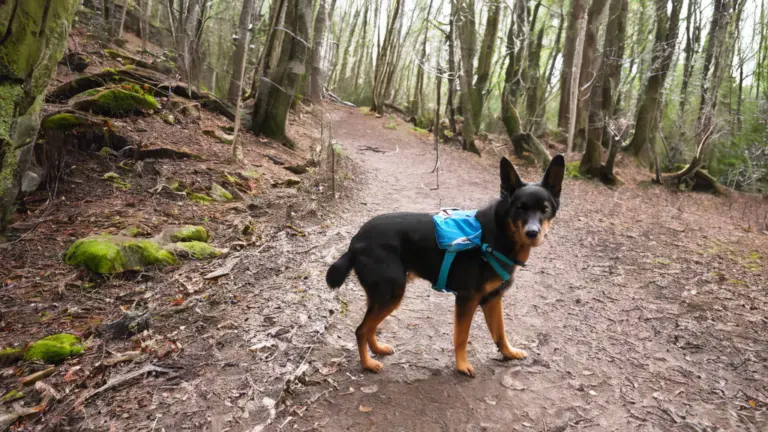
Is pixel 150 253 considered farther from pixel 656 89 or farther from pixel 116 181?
pixel 656 89

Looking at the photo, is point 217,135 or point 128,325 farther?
point 217,135

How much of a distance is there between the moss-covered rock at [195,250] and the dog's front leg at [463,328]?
337cm

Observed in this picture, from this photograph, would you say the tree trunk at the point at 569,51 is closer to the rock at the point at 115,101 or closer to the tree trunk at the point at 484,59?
the tree trunk at the point at 484,59

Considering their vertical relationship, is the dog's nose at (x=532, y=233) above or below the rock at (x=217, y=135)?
above

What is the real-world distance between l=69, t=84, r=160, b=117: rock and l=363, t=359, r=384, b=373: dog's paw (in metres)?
7.67

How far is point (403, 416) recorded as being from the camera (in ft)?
10.2

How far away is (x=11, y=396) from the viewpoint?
2855 millimetres

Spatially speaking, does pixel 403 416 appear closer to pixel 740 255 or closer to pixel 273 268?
pixel 273 268

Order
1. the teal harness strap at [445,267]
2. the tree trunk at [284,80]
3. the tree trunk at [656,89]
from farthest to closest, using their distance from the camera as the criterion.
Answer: the tree trunk at [656,89] < the tree trunk at [284,80] < the teal harness strap at [445,267]

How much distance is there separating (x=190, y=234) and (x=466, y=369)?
4.11 m

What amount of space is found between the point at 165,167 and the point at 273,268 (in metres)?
3.89

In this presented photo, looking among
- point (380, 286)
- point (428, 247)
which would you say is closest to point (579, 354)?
point (428, 247)

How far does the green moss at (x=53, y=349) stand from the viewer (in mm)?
3297

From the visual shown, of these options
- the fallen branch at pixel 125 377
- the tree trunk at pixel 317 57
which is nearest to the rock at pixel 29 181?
the fallen branch at pixel 125 377
